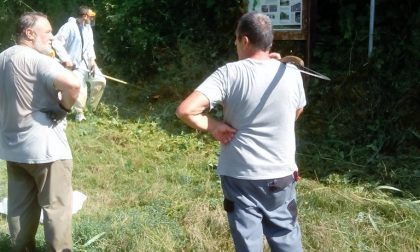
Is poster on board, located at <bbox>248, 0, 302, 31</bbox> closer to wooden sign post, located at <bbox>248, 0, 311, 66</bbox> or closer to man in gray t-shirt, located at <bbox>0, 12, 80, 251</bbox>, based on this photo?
wooden sign post, located at <bbox>248, 0, 311, 66</bbox>

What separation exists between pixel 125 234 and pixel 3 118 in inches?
52.3

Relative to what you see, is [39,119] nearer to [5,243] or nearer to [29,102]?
[29,102]

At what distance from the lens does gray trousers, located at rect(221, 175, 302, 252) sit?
11.5 ft

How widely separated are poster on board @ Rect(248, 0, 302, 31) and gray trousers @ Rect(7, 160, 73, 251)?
460 centimetres

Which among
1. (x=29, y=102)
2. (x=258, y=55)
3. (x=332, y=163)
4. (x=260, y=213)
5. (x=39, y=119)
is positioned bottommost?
(x=332, y=163)

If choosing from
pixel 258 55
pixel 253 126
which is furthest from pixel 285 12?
pixel 253 126

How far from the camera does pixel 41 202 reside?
431 centimetres


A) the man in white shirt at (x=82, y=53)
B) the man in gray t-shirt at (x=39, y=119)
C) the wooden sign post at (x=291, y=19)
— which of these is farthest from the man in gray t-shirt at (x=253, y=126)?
the man in white shirt at (x=82, y=53)

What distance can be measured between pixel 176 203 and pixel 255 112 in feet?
7.97

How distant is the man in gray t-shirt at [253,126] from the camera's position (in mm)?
3404

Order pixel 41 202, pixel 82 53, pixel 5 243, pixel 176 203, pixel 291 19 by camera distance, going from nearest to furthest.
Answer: pixel 41 202, pixel 5 243, pixel 176 203, pixel 291 19, pixel 82 53

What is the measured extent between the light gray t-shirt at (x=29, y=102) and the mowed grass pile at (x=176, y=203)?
40.0 inches

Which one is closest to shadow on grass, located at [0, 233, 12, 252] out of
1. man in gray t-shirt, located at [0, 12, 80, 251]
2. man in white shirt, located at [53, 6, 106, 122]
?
man in gray t-shirt, located at [0, 12, 80, 251]

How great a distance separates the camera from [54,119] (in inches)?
166
